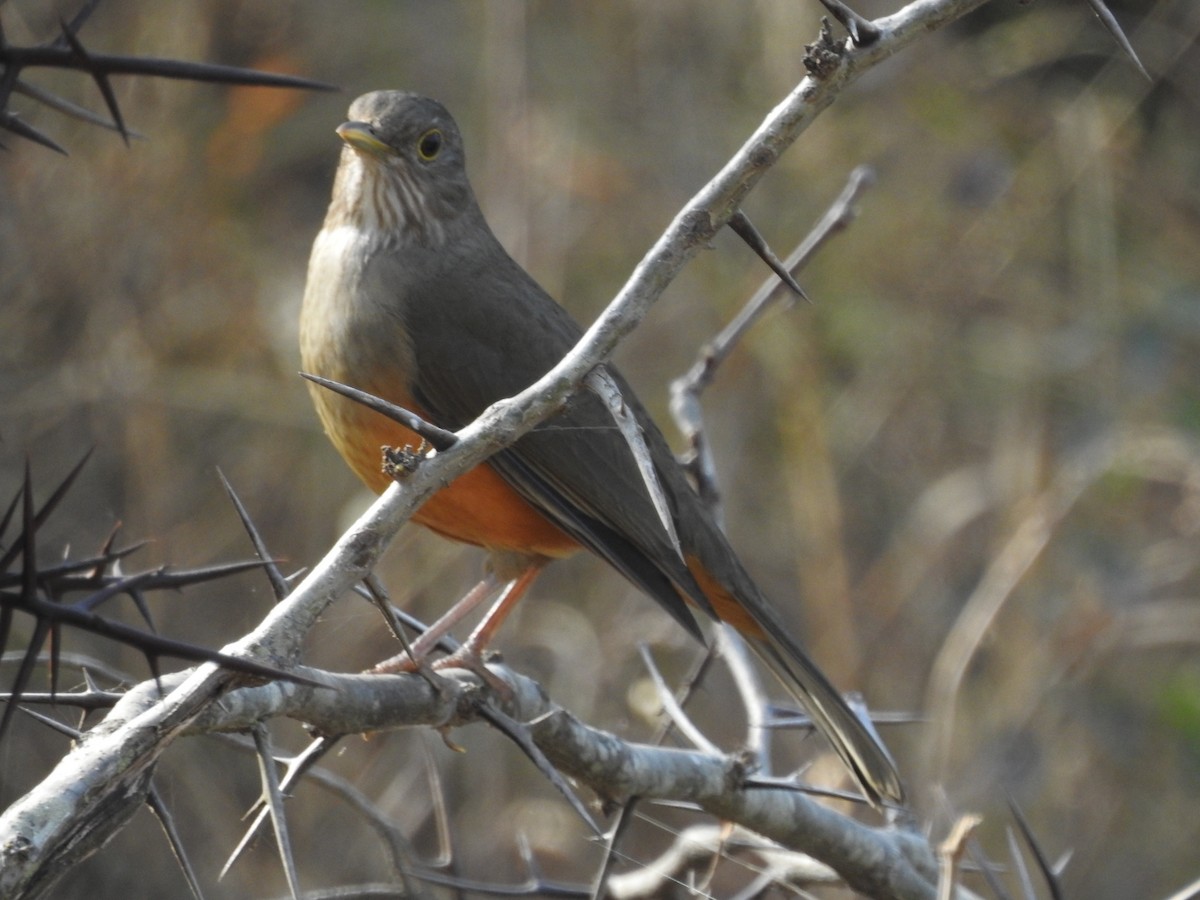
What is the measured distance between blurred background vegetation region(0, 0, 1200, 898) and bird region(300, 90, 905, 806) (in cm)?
209

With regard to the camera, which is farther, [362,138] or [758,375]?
[758,375]

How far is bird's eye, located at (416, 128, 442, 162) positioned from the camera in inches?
202

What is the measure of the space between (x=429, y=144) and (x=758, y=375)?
3.35 m

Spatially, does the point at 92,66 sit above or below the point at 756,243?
above

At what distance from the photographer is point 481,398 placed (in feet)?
15.3

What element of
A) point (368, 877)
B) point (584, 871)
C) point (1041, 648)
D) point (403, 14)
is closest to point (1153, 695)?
point (1041, 648)

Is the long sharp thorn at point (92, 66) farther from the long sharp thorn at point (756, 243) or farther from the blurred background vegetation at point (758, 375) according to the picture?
the blurred background vegetation at point (758, 375)

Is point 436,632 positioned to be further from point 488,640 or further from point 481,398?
point 481,398

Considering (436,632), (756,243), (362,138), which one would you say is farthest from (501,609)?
(756,243)

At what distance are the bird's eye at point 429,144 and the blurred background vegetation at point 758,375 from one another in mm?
2269

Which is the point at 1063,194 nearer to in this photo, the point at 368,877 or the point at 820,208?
the point at 820,208

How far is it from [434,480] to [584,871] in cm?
560

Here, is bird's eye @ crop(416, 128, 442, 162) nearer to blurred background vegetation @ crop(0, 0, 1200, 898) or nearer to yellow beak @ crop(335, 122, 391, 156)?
yellow beak @ crop(335, 122, 391, 156)

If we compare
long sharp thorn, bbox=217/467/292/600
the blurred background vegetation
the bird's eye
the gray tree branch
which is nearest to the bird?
the bird's eye
